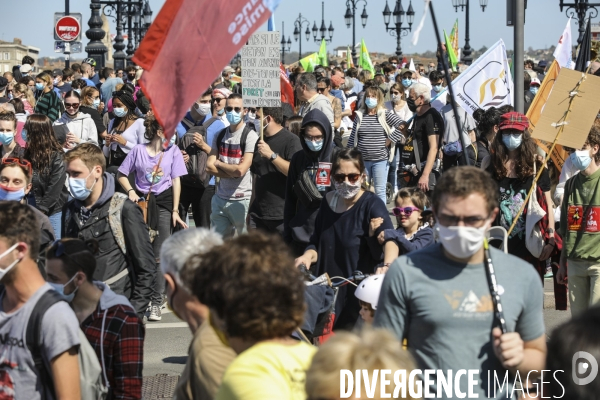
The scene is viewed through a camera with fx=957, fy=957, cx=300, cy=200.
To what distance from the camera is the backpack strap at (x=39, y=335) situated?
144 inches

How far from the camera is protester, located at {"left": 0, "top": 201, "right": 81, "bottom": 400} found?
3.64 metres

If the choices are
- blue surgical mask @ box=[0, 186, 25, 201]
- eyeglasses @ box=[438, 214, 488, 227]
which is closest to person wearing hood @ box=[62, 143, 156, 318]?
blue surgical mask @ box=[0, 186, 25, 201]

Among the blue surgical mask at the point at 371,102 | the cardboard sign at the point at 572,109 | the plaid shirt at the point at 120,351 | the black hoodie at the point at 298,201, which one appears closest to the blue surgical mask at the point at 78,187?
the plaid shirt at the point at 120,351

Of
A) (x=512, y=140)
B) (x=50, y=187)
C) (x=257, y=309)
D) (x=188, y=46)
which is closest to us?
(x=257, y=309)

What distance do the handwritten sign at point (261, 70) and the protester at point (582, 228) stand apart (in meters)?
3.49

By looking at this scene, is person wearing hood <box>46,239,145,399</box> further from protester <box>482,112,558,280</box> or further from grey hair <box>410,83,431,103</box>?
grey hair <box>410,83,431,103</box>

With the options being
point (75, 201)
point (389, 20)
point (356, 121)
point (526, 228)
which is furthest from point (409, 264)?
point (389, 20)

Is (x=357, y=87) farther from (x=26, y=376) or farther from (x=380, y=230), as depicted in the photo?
(x=26, y=376)

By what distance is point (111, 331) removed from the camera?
13.2ft

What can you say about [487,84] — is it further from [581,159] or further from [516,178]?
[581,159]

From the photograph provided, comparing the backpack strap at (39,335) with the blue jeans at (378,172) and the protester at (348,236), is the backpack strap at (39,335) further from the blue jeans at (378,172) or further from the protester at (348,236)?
the blue jeans at (378,172)

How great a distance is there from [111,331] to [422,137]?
7.94 m

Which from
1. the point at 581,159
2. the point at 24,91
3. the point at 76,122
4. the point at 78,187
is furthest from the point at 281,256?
the point at 24,91

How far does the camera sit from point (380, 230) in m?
5.81
